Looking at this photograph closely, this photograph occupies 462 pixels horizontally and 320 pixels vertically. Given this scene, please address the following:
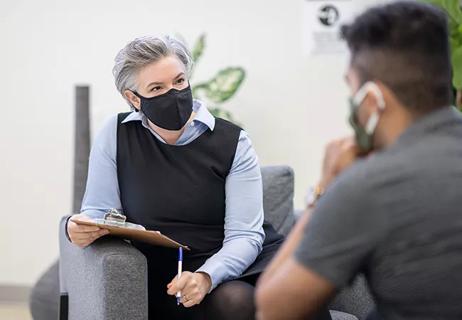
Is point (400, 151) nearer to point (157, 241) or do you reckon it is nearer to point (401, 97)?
point (401, 97)

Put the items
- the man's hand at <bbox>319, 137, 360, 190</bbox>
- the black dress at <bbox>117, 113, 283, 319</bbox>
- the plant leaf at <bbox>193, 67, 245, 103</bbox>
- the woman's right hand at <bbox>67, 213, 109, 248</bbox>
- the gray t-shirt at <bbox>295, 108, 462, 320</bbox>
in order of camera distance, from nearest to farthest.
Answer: the gray t-shirt at <bbox>295, 108, 462, 320</bbox>
the man's hand at <bbox>319, 137, 360, 190</bbox>
the woman's right hand at <bbox>67, 213, 109, 248</bbox>
the black dress at <bbox>117, 113, 283, 319</bbox>
the plant leaf at <bbox>193, 67, 245, 103</bbox>

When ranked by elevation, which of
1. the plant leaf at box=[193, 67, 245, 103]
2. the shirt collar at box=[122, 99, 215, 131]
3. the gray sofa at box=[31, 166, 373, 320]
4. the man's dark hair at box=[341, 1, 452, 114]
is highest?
the man's dark hair at box=[341, 1, 452, 114]

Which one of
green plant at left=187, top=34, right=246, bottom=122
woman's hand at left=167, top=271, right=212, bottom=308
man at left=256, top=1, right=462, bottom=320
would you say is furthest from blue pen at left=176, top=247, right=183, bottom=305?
green plant at left=187, top=34, right=246, bottom=122

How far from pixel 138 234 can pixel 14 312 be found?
6.44ft

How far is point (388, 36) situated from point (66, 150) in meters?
2.78

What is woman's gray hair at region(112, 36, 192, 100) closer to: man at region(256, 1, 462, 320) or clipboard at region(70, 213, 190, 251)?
clipboard at region(70, 213, 190, 251)

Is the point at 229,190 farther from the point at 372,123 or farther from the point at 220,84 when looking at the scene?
the point at 220,84

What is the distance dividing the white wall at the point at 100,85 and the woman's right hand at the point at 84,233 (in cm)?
164

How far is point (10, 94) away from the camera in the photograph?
12.1ft

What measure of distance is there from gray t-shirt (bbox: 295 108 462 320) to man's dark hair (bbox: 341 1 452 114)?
0.07 meters

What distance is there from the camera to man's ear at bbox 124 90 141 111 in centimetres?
211

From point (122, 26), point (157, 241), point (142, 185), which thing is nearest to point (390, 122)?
point (157, 241)

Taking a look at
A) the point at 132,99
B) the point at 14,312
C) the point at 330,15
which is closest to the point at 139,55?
the point at 132,99

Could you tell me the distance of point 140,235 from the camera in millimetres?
1856
